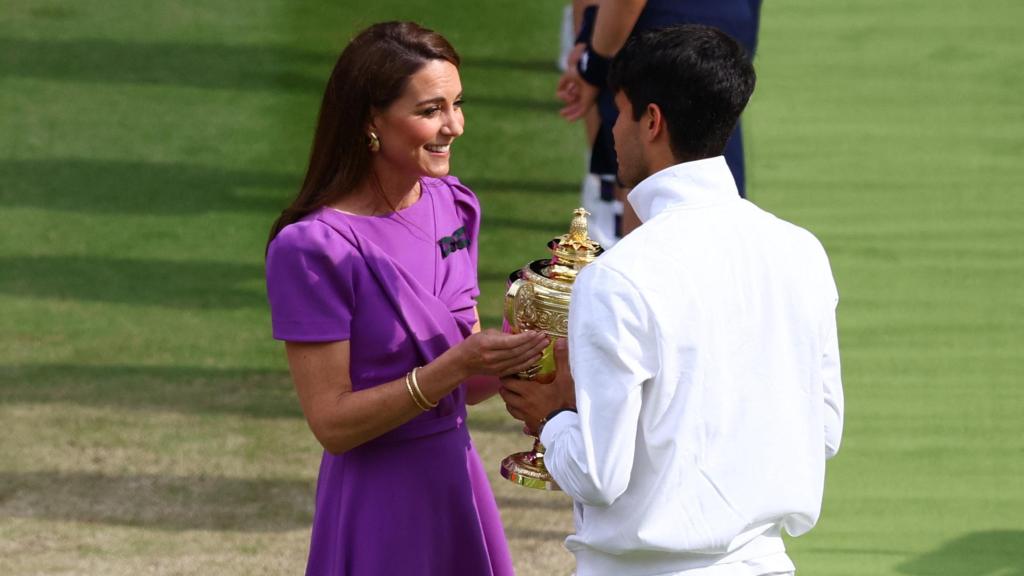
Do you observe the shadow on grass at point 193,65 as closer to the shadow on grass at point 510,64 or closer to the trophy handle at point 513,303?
the shadow on grass at point 510,64

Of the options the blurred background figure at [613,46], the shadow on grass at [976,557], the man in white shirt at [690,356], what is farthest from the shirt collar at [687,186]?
the shadow on grass at [976,557]

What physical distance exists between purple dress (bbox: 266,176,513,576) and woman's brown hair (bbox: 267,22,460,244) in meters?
0.07

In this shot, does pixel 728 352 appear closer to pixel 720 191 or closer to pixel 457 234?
pixel 720 191

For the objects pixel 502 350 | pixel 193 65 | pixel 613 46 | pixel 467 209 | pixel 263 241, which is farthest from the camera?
pixel 193 65

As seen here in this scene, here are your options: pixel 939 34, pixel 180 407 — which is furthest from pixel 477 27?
pixel 180 407

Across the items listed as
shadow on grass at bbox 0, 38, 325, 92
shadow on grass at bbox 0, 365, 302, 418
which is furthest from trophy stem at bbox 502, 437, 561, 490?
shadow on grass at bbox 0, 38, 325, 92

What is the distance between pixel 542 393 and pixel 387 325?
0.40 metres

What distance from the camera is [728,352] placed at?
2623 mm

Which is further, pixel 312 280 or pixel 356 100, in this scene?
pixel 356 100

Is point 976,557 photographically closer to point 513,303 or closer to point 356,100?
point 513,303

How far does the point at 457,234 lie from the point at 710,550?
3.73ft

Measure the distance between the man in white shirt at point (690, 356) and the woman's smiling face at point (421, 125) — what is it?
591 millimetres

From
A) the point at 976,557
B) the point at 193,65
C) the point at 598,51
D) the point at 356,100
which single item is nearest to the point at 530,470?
the point at 356,100

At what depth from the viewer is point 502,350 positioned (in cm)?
303
